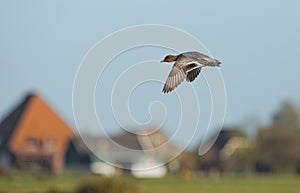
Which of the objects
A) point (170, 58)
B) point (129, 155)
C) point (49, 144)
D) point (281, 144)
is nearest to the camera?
point (170, 58)

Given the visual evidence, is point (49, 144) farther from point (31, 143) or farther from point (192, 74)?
point (192, 74)

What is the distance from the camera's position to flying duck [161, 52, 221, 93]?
1059 centimetres

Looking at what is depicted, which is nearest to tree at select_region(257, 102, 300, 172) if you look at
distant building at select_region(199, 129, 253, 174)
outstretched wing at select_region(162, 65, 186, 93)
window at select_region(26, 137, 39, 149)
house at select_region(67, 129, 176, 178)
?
distant building at select_region(199, 129, 253, 174)

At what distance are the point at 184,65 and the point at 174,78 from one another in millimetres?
181

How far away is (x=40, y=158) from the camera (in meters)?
81.9

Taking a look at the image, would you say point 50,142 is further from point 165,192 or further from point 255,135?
point 165,192

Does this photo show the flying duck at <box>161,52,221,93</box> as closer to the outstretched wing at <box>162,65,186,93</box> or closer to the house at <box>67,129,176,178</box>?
the outstretched wing at <box>162,65,186,93</box>

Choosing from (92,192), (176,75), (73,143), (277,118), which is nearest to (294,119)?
(277,118)

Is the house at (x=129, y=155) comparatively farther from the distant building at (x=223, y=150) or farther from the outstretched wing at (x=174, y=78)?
the outstretched wing at (x=174, y=78)

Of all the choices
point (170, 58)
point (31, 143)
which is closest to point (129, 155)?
point (31, 143)

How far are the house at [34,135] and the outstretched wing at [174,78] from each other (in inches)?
2695

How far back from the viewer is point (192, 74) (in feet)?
37.1

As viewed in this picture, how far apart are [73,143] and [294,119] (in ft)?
68.2

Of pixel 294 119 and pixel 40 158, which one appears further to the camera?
pixel 294 119
